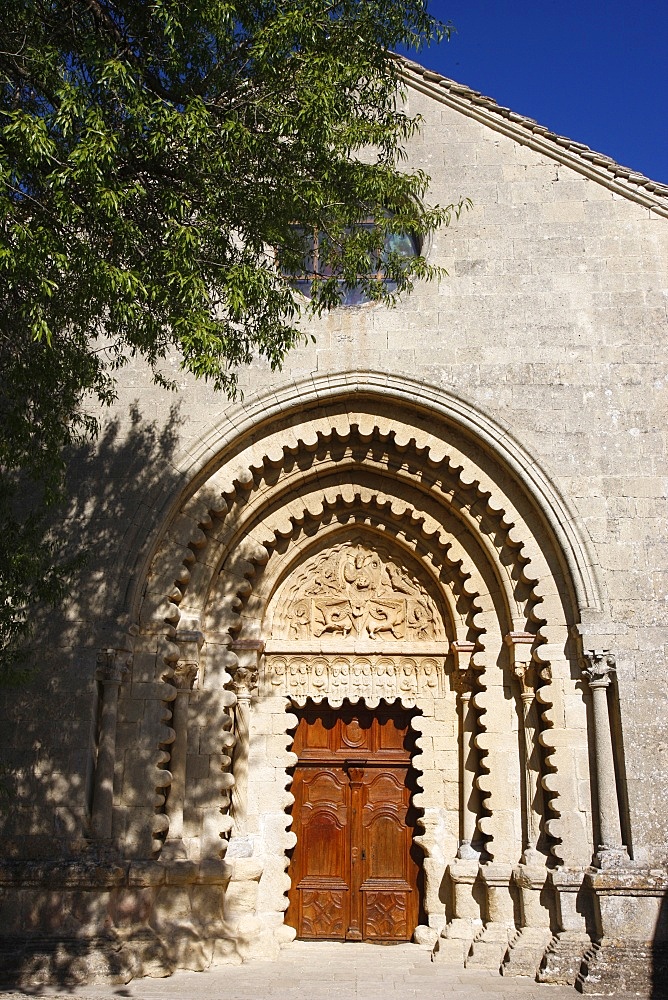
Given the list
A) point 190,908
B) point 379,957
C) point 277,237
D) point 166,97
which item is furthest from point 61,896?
point 166,97

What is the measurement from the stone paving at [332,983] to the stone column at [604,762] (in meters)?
1.16

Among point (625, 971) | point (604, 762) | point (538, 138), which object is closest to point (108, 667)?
point (604, 762)

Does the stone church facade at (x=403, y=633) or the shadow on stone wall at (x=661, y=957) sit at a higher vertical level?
the stone church facade at (x=403, y=633)

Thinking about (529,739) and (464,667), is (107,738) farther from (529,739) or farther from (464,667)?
(529,739)

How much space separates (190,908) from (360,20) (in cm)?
753

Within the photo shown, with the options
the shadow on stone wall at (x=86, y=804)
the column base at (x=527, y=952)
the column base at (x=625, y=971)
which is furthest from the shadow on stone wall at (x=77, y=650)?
the column base at (x=625, y=971)

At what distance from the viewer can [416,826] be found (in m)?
9.45

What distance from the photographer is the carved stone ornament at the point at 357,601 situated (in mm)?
9961

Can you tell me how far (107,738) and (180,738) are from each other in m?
0.74

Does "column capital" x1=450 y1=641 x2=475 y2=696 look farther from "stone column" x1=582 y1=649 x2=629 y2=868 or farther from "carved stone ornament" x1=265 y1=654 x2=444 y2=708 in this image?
"stone column" x1=582 y1=649 x2=629 y2=868

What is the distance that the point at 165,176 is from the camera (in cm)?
668

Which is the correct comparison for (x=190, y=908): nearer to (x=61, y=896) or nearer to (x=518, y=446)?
(x=61, y=896)

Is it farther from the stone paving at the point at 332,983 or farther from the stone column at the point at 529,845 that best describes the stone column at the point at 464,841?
the stone column at the point at 529,845

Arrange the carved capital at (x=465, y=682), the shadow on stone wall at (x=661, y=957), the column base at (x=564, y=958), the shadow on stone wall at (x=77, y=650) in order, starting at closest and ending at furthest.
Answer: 1. the shadow on stone wall at (x=661, y=957)
2. the column base at (x=564, y=958)
3. the shadow on stone wall at (x=77, y=650)
4. the carved capital at (x=465, y=682)
